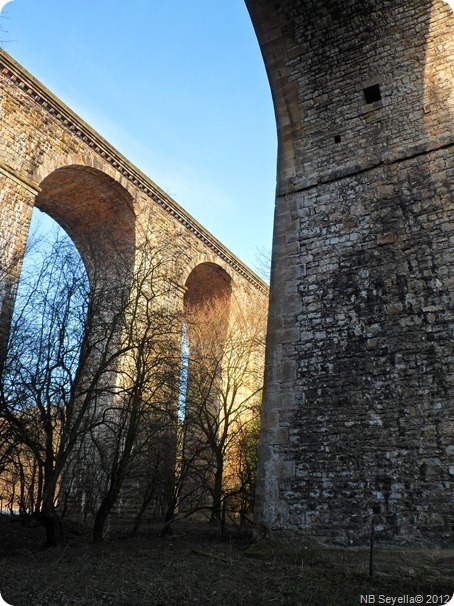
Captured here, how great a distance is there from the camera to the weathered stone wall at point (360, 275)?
19.7ft

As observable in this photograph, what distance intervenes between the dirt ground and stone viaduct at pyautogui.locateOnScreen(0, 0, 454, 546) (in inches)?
24.6

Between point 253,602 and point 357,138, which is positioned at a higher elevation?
point 357,138

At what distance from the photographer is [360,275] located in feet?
23.4

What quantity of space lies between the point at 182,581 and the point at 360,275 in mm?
4351

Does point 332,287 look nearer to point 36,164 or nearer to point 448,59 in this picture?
point 448,59

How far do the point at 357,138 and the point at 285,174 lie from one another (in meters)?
1.22

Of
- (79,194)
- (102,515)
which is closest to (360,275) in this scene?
(102,515)

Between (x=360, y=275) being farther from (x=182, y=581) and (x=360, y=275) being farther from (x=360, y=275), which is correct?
(x=182, y=581)

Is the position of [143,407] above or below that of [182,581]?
above

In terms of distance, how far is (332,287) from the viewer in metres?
7.27

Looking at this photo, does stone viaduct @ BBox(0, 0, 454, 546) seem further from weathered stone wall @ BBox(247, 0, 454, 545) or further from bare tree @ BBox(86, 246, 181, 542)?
bare tree @ BBox(86, 246, 181, 542)

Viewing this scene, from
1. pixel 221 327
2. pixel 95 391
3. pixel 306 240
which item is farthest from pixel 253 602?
pixel 221 327

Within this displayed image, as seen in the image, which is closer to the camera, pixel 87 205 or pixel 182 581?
pixel 182 581

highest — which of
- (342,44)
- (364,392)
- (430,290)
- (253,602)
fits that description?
(342,44)
